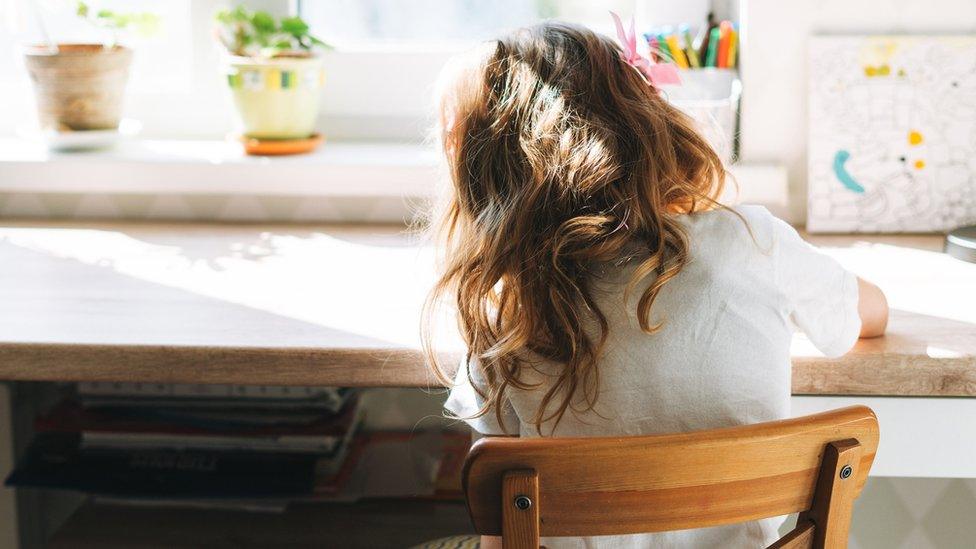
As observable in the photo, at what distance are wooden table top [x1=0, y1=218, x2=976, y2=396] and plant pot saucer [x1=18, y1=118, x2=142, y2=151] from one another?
219 mm

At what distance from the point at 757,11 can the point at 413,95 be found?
1.96ft

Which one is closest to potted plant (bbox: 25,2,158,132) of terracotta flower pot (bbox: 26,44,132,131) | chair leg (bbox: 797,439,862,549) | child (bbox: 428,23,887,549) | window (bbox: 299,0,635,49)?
terracotta flower pot (bbox: 26,44,132,131)

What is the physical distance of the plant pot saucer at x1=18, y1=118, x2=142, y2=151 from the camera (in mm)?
1696

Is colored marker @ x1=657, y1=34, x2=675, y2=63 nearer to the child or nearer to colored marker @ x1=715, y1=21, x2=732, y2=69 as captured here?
colored marker @ x1=715, y1=21, x2=732, y2=69

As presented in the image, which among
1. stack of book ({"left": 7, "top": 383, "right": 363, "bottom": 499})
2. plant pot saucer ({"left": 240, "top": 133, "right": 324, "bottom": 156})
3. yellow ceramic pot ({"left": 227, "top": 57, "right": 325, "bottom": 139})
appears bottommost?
stack of book ({"left": 7, "top": 383, "right": 363, "bottom": 499})

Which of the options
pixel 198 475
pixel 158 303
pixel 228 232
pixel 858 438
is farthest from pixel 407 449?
pixel 858 438

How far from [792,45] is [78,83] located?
1.15m

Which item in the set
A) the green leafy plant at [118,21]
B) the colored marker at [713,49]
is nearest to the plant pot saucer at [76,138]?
the green leafy plant at [118,21]

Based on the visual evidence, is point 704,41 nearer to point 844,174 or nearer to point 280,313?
point 844,174

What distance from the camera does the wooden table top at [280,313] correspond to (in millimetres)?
1054

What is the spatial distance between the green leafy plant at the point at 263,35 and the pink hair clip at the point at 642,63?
1.88 feet

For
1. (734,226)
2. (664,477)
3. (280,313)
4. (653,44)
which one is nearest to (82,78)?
(280,313)

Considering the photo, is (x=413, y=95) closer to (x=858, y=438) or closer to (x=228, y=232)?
(x=228, y=232)

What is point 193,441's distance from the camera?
1.59 m
